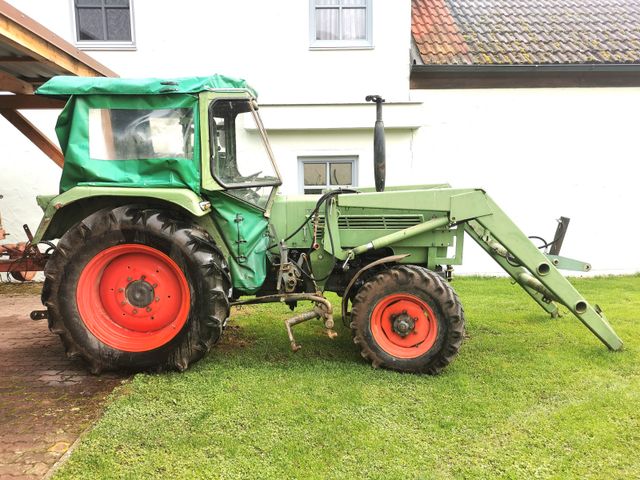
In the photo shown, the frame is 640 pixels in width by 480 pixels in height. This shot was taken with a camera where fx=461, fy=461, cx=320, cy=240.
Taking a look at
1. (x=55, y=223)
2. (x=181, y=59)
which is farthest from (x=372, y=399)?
(x=181, y=59)

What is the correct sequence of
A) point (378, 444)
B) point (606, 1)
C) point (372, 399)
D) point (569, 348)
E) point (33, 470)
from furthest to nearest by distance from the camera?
1. point (606, 1)
2. point (569, 348)
3. point (372, 399)
4. point (378, 444)
5. point (33, 470)

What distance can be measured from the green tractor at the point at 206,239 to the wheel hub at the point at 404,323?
1cm

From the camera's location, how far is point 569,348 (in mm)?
3916

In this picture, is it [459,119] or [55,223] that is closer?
[55,223]

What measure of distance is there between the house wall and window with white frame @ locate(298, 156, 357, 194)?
15 centimetres

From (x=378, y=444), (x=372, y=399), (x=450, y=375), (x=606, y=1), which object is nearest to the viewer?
(x=378, y=444)

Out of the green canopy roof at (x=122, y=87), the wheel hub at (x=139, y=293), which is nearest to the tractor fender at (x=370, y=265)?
the wheel hub at (x=139, y=293)

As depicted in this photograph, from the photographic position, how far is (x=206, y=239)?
10.8 feet

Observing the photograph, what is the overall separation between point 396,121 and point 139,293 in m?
4.39

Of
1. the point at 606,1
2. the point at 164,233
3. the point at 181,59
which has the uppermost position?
the point at 606,1

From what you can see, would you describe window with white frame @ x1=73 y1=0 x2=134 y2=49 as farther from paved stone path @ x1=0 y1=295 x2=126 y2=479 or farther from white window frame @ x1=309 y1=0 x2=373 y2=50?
paved stone path @ x1=0 y1=295 x2=126 y2=479

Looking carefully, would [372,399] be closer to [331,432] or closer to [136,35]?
[331,432]

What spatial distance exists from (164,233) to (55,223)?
92 centimetres

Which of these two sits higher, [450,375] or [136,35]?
[136,35]
